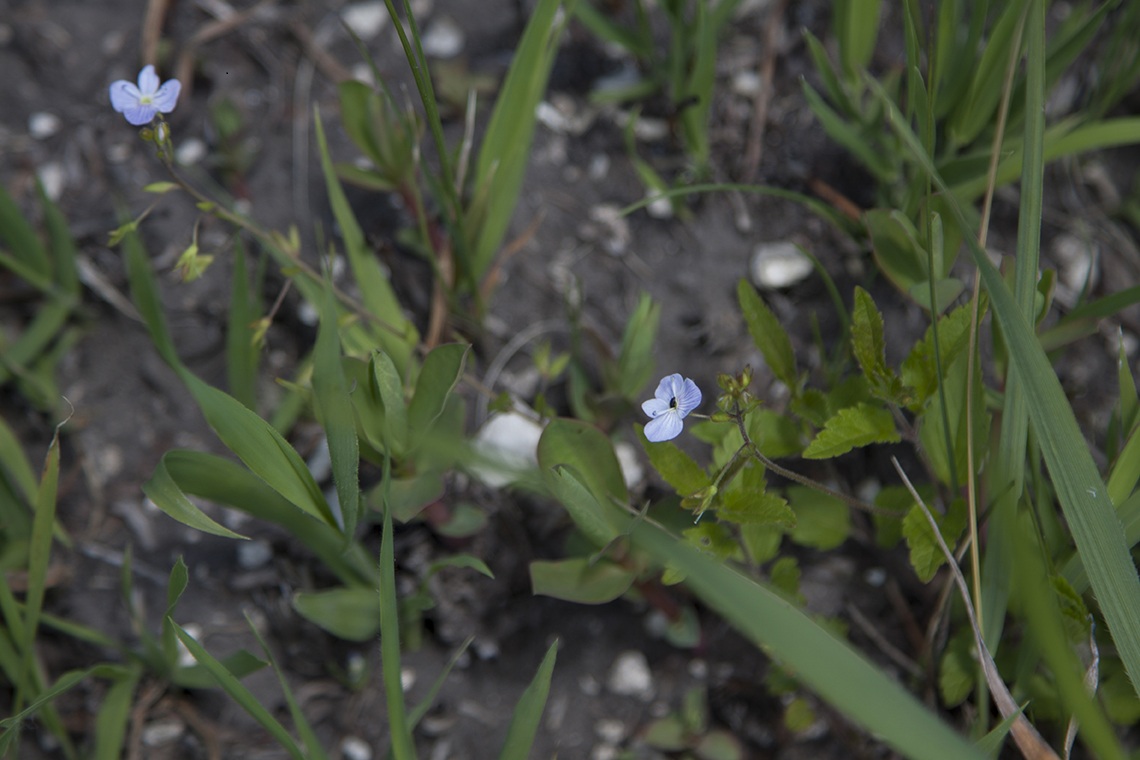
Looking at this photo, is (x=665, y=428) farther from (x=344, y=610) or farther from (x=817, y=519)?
(x=344, y=610)

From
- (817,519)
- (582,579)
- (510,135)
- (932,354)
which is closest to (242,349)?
(510,135)

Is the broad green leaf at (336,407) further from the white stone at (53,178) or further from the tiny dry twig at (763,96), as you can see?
the white stone at (53,178)

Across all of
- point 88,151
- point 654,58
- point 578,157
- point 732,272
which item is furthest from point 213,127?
A: point 732,272

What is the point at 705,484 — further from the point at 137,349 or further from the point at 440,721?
the point at 137,349

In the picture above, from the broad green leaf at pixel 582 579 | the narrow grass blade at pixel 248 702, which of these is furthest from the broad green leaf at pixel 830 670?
the narrow grass blade at pixel 248 702

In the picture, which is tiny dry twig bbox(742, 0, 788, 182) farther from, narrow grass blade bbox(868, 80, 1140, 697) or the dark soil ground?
narrow grass blade bbox(868, 80, 1140, 697)

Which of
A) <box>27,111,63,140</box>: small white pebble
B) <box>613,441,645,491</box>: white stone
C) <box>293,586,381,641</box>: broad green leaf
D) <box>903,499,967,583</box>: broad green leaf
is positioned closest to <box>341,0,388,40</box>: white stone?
<box>27,111,63,140</box>: small white pebble

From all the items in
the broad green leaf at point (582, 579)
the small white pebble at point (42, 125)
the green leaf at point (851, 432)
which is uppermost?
the small white pebble at point (42, 125)
